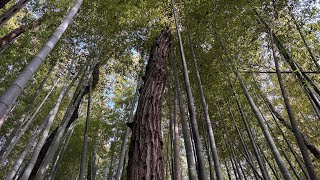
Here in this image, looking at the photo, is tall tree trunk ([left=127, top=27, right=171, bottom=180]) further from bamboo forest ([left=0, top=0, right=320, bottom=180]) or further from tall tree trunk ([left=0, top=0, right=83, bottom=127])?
tall tree trunk ([left=0, top=0, right=83, bottom=127])

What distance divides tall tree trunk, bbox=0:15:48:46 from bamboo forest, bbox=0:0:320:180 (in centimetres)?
2

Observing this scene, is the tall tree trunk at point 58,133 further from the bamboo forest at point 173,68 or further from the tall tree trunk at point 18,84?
the tall tree trunk at point 18,84

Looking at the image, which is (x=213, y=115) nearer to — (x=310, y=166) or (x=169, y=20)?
(x=169, y=20)

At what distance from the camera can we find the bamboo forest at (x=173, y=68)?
2.29m

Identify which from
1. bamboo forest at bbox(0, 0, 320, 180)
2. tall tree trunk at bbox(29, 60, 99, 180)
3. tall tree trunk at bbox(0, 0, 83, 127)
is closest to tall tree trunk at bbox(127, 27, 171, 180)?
bamboo forest at bbox(0, 0, 320, 180)

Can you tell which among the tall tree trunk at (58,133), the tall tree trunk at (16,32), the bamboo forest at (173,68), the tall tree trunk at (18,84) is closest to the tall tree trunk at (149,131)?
the bamboo forest at (173,68)

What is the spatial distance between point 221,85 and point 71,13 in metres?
3.28

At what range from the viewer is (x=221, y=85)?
4.66 metres

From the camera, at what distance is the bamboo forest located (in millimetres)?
2285

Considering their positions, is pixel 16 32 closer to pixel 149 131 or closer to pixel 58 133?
pixel 58 133

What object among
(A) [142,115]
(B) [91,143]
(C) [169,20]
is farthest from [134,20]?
(B) [91,143]

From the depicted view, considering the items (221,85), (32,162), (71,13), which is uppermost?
(221,85)

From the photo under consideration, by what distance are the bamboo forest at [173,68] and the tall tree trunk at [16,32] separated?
0.07ft

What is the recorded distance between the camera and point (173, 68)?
3729mm
